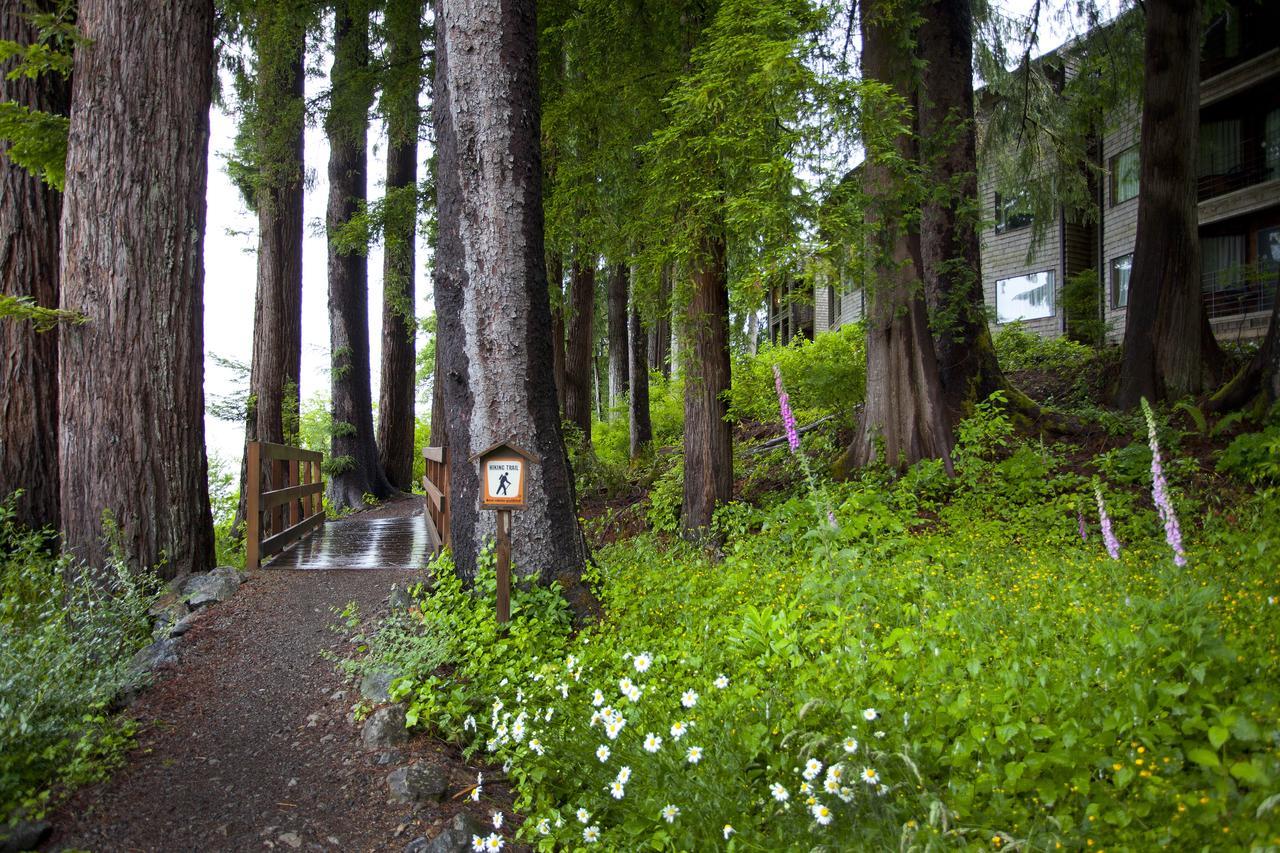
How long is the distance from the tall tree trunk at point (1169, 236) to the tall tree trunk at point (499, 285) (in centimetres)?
779

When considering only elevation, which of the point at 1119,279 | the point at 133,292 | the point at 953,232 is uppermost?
the point at 1119,279

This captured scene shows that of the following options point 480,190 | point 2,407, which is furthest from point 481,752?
point 2,407

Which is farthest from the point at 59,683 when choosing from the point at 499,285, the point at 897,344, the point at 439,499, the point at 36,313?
the point at 897,344

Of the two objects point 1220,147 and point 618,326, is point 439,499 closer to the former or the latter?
point 618,326

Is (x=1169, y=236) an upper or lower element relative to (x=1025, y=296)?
lower

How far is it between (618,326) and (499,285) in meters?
12.4

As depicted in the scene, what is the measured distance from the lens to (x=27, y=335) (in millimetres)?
6887

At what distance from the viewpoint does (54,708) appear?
3535 mm

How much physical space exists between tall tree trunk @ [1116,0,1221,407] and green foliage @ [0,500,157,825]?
10.2 m

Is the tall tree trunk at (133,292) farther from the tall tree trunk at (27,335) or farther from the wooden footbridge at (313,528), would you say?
the tall tree trunk at (27,335)

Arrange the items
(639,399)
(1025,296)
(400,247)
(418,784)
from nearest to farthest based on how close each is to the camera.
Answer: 1. (418,784)
2. (400,247)
3. (639,399)
4. (1025,296)

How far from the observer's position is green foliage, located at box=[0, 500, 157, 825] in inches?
126

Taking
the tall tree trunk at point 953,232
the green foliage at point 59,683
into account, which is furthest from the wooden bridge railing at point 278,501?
the tall tree trunk at point 953,232

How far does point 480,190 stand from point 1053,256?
1962 centimetres
